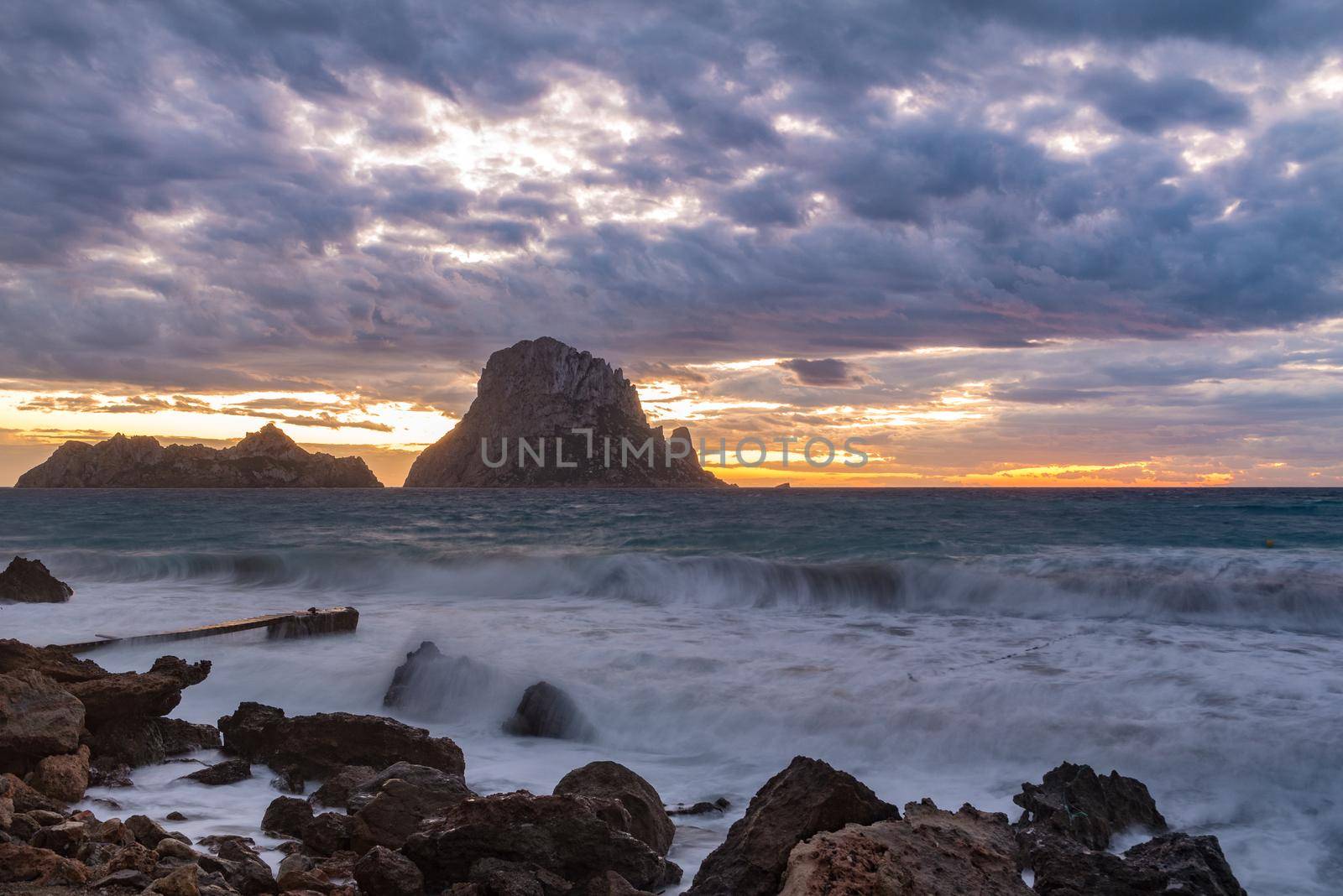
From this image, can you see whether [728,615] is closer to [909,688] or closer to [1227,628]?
[909,688]

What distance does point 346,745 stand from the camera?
7039mm

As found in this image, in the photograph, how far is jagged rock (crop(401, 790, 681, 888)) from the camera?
15.2 ft

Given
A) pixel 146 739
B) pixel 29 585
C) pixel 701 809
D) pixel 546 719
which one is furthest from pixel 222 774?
pixel 29 585

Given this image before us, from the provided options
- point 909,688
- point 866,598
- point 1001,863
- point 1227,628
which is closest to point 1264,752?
point 909,688

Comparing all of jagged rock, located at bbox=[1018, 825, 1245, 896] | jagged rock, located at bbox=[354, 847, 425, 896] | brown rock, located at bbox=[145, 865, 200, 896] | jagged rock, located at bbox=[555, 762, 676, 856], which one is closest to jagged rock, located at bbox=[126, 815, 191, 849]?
brown rock, located at bbox=[145, 865, 200, 896]

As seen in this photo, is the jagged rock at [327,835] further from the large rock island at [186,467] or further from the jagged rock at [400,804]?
the large rock island at [186,467]

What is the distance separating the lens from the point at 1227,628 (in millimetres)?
14539

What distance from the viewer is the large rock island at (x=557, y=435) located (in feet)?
547

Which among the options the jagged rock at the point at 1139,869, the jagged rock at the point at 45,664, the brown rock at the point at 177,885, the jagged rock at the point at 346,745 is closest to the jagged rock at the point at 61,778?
the jagged rock at the point at 346,745

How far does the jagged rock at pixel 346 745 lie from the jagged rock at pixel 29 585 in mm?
12468

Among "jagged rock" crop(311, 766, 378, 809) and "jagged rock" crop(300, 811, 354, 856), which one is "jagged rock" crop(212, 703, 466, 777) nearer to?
"jagged rock" crop(311, 766, 378, 809)

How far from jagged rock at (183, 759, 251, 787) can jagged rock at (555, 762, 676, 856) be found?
2811 millimetres

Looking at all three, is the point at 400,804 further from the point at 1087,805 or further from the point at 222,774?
the point at 1087,805

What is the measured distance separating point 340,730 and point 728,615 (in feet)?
32.4
